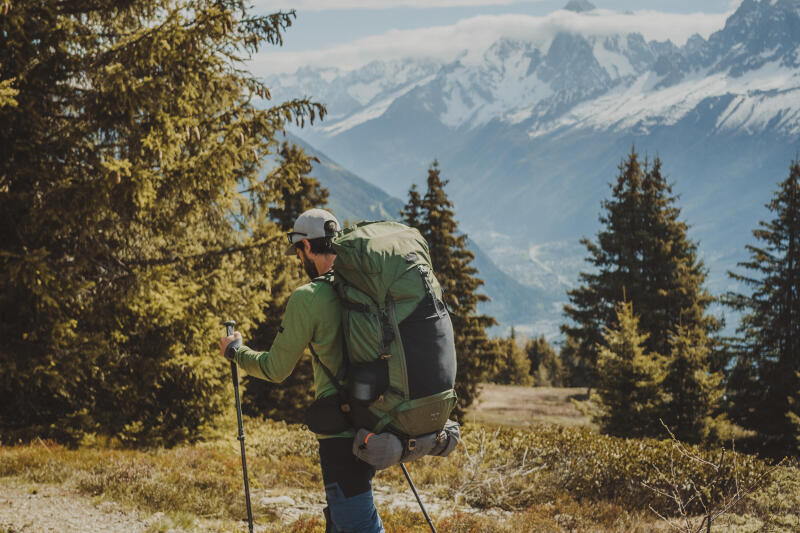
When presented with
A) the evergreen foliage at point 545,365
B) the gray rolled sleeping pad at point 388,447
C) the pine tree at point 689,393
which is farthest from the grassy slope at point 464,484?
the evergreen foliage at point 545,365

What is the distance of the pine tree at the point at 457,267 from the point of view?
25703 mm

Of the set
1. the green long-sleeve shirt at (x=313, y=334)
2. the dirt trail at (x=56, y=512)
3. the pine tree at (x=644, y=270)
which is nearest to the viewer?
the green long-sleeve shirt at (x=313, y=334)

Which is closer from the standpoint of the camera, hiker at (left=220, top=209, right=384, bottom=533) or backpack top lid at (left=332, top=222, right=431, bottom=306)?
backpack top lid at (left=332, top=222, right=431, bottom=306)

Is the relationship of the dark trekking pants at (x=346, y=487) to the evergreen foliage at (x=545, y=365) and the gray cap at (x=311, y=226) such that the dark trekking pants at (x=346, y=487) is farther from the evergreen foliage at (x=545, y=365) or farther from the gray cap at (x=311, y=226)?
the evergreen foliage at (x=545, y=365)

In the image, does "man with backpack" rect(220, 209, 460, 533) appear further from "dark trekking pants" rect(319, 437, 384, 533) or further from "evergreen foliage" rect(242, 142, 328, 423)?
"evergreen foliage" rect(242, 142, 328, 423)

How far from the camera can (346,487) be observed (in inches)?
142

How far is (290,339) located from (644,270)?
2649 centimetres

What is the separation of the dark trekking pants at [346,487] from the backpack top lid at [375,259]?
0.99 meters

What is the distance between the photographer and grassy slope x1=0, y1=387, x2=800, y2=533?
21.2 feet

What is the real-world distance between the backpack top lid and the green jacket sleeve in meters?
0.29

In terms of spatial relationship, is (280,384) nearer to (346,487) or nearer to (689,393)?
(689,393)

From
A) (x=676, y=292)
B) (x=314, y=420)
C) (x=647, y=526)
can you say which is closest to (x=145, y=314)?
(x=314, y=420)

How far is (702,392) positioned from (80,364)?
15.5m

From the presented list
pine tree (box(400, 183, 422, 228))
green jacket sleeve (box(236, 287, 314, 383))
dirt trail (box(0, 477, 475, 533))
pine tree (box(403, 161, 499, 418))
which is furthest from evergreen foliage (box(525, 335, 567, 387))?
green jacket sleeve (box(236, 287, 314, 383))
